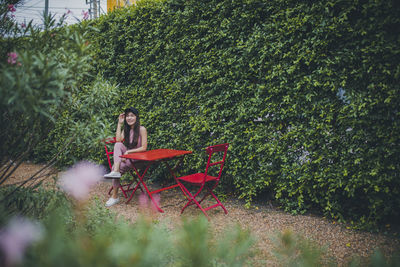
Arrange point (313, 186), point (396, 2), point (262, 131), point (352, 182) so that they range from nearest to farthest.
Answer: point (396, 2), point (352, 182), point (313, 186), point (262, 131)

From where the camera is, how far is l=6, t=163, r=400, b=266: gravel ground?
113 inches

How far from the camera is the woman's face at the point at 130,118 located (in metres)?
4.77

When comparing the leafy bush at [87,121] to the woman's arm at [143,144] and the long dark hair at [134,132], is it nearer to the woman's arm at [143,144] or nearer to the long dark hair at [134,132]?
the woman's arm at [143,144]

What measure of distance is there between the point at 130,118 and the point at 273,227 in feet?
10.5

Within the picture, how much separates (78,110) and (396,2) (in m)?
4.14

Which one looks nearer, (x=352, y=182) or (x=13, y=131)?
(x=13, y=131)

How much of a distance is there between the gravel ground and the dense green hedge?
0.25 metres

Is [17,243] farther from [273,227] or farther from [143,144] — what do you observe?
[143,144]

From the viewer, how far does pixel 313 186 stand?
3.59 meters

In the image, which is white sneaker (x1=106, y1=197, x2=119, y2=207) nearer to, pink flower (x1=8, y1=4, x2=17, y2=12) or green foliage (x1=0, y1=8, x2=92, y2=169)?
green foliage (x1=0, y1=8, x2=92, y2=169)

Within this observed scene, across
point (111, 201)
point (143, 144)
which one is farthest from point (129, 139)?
point (111, 201)

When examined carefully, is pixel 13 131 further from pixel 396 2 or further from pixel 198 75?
pixel 396 2

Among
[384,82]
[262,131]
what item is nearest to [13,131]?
[262,131]

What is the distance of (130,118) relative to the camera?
477 cm
